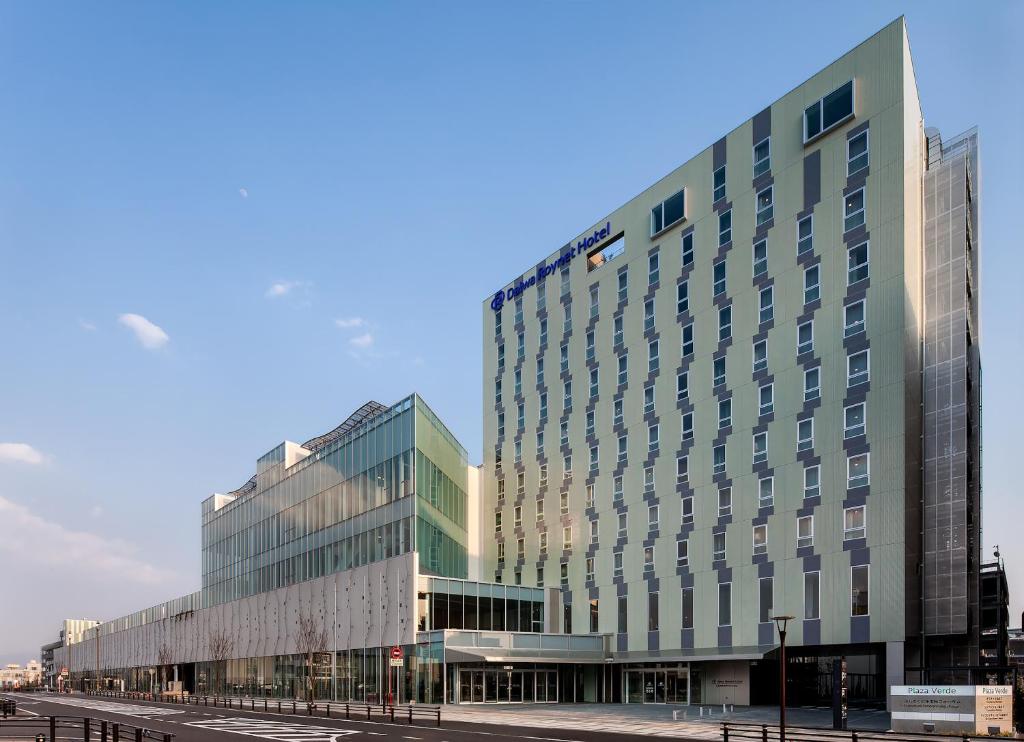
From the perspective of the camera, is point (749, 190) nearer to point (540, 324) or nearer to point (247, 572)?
point (540, 324)

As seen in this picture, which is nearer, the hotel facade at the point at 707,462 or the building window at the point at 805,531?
the hotel facade at the point at 707,462

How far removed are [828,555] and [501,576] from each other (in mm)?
36123

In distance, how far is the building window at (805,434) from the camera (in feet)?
191

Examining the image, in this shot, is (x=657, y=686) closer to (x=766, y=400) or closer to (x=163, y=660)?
(x=766, y=400)

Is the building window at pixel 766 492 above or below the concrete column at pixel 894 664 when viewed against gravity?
above

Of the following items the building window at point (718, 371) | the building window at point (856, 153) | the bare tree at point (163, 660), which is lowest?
the bare tree at point (163, 660)

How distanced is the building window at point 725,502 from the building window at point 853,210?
17.7 metres

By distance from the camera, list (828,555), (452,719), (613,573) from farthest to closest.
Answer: (613,573)
(828,555)
(452,719)

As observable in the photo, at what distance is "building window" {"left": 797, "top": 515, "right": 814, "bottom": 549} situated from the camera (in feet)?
188

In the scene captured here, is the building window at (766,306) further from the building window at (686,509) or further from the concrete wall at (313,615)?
the concrete wall at (313,615)

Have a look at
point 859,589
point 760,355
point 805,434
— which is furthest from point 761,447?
point 859,589

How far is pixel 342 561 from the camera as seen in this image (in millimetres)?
83562

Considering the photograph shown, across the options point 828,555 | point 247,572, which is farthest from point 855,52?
point 247,572

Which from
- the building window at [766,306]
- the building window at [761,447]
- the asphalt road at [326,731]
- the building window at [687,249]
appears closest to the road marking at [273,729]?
the asphalt road at [326,731]
